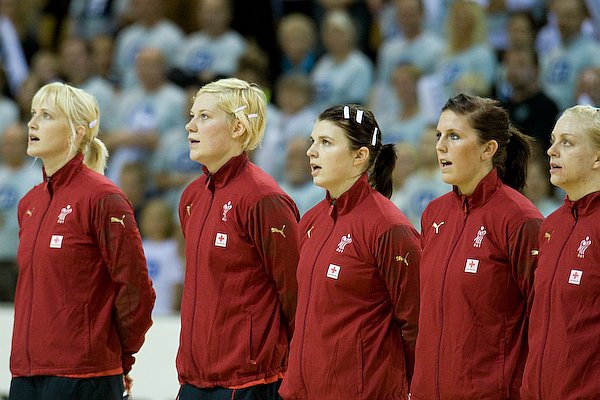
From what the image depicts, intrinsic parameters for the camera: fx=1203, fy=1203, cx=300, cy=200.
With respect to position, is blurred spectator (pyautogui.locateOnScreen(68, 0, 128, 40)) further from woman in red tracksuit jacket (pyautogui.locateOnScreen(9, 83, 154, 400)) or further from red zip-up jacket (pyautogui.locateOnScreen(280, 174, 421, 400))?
Result: red zip-up jacket (pyautogui.locateOnScreen(280, 174, 421, 400))

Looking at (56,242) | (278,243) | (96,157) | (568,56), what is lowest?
(56,242)

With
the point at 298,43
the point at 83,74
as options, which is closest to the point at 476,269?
the point at 298,43

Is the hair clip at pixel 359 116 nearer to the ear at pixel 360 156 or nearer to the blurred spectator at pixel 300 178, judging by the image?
the ear at pixel 360 156

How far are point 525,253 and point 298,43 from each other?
576 centimetres

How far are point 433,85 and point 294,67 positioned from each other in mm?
1606

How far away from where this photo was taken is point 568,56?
340 inches

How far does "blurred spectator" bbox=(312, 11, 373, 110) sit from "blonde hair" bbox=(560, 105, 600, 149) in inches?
202

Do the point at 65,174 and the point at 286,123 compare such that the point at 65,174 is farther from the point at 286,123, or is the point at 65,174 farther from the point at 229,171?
the point at 286,123

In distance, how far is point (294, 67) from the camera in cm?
1021

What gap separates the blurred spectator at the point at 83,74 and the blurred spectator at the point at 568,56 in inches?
154

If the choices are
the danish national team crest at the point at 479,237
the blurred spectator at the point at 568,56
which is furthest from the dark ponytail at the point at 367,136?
the blurred spectator at the point at 568,56

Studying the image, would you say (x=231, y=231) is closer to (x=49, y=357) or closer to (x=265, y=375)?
(x=265, y=375)

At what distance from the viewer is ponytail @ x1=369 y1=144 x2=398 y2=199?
5.18 metres

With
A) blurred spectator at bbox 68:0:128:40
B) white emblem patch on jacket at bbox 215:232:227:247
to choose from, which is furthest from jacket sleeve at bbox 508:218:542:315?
blurred spectator at bbox 68:0:128:40
